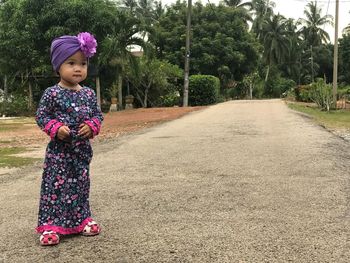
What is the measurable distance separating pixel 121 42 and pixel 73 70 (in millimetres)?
23669

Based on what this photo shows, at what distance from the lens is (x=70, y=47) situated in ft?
13.5

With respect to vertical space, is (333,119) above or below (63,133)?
below

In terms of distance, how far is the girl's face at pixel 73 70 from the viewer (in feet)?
13.5

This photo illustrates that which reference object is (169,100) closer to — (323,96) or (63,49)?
(323,96)

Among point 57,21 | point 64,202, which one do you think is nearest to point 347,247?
point 64,202

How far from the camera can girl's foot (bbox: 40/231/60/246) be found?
13.1 feet

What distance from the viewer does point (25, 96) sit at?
3114 centimetres

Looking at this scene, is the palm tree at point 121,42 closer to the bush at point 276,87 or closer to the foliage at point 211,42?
the foliage at point 211,42

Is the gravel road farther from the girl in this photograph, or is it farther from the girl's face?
the girl's face

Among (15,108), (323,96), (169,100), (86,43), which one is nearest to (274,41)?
(169,100)

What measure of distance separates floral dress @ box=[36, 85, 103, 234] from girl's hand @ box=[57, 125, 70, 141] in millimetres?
48

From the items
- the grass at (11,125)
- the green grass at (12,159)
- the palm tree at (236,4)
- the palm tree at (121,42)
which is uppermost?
the palm tree at (236,4)

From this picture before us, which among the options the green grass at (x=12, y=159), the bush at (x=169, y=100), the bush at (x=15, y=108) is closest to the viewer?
the green grass at (x=12, y=159)

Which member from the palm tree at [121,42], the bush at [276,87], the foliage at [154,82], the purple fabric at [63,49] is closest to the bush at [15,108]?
the palm tree at [121,42]
